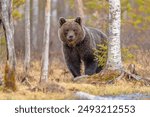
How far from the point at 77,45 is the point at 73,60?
1.49ft

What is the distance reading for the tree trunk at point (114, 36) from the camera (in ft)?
46.8

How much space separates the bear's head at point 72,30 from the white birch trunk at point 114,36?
1.82 m

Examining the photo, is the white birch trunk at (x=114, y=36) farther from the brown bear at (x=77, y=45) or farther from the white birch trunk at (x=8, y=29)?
the white birch trunk at (x=8, y=29)

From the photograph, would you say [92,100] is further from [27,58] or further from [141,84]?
[27,58]

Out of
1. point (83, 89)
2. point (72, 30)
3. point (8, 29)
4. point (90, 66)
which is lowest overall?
point (83, 89)

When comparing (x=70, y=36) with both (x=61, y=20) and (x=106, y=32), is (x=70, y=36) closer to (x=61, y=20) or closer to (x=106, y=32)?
(x=61, y=20)

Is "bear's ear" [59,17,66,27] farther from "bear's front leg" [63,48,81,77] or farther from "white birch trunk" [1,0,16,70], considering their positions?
"white birch trunk" [1,0,16,70]

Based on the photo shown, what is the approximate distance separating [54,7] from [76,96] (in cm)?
3451

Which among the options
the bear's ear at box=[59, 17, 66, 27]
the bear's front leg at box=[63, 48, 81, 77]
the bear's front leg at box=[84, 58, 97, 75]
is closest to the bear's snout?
the bear's ear at box=[59, 17, 66, 27]

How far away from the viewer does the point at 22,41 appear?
28.4 meters

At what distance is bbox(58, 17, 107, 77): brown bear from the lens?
16.0 m

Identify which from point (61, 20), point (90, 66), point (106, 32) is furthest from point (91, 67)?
point (106, 32)

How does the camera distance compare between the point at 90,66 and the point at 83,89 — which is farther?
the point at 90,66

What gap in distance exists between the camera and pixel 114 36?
1433cm
